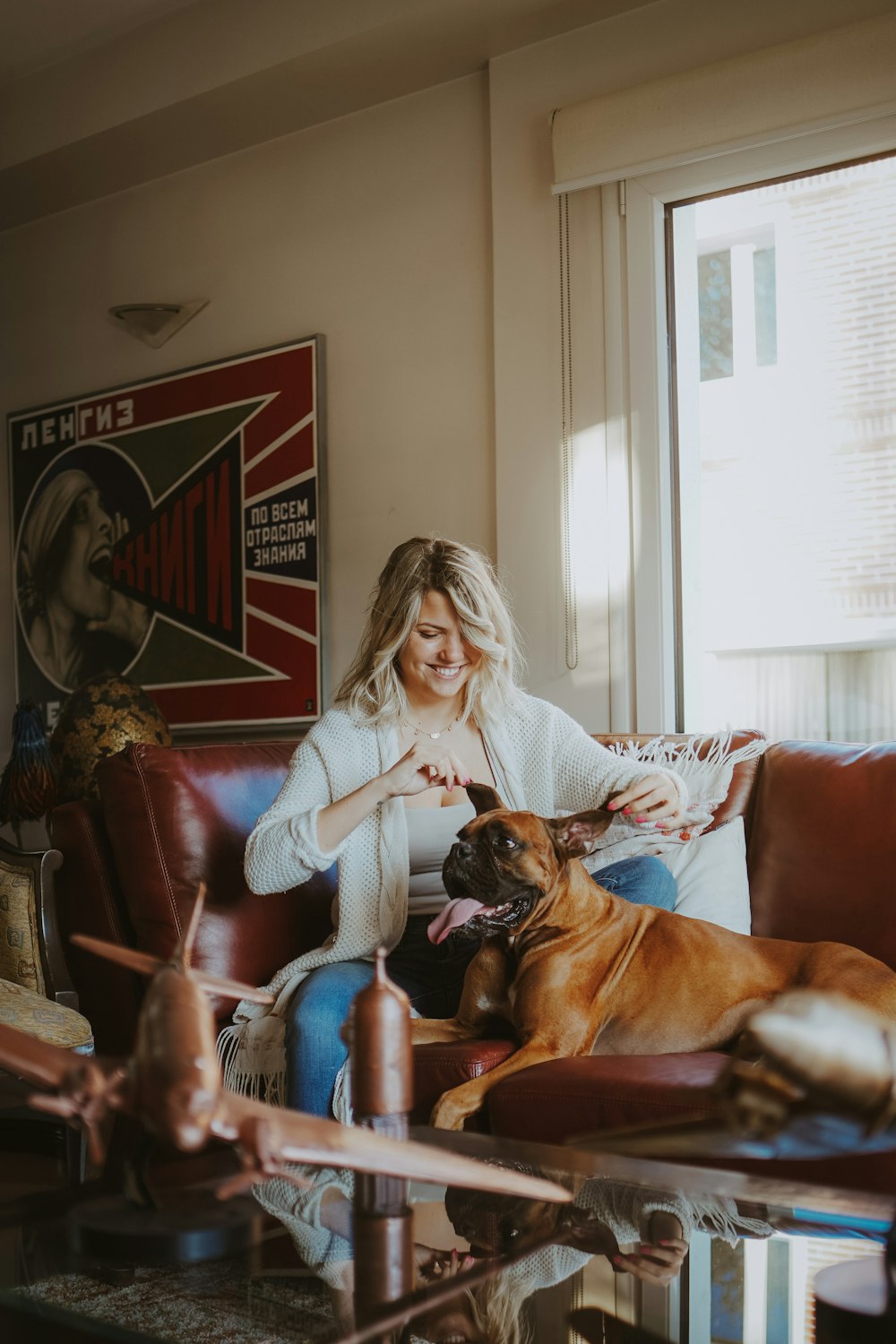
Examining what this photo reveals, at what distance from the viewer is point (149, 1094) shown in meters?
0.80

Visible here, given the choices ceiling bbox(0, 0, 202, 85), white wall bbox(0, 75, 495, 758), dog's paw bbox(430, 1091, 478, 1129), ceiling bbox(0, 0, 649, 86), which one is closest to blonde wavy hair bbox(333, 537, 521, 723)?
dog's paw bbox(430, 1091, 478, 1129)

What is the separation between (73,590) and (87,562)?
0.11m

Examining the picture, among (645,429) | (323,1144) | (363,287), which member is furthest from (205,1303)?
(363,287)

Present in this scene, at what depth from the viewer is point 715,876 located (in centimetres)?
226

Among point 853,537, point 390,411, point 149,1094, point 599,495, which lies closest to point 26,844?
point 390,411

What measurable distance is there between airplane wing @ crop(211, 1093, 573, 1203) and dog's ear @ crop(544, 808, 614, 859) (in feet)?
3.21

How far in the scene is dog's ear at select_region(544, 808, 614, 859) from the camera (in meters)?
1.91

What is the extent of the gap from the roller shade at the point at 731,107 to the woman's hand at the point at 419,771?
173cm

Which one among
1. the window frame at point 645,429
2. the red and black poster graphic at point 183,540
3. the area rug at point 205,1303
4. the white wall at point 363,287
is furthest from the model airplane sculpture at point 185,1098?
the red and black poster graphic at point 183,540

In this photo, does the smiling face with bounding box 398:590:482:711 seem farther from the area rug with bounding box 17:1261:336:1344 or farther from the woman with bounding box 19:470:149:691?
the woman with bounding box 19:470:149:691

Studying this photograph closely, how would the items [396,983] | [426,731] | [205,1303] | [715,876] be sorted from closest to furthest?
[205,1303] < [396,983] < [715,876] < [426,731]

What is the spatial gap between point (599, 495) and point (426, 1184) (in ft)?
6.88

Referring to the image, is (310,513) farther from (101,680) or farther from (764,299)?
(764,299)

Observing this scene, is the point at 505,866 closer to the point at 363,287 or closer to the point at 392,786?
the point at 392,786
